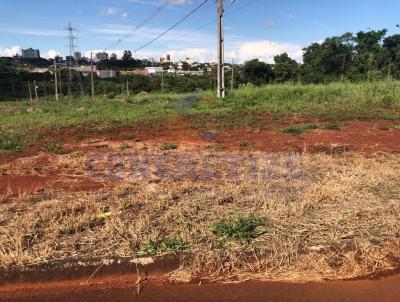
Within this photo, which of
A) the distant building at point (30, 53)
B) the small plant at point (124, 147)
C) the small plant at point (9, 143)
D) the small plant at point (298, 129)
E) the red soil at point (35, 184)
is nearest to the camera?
the red soil at point (35, 184)

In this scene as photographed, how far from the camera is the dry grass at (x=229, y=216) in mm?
3891

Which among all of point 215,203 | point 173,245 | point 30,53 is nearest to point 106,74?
point 30,53

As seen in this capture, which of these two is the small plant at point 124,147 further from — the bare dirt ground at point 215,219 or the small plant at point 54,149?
the bare dirt ground at point 215,219

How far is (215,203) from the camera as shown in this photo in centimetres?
526

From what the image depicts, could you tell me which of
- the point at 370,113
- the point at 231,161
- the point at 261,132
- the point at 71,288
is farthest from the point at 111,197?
the point at 370,113

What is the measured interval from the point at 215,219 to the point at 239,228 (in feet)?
1.34

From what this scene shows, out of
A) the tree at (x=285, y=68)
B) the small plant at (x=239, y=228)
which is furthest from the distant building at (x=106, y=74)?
the small plant at (x=239, y=228)

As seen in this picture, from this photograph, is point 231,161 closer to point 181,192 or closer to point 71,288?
point 181,192

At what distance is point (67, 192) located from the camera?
20.2 feet

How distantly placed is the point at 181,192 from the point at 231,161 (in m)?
2.79

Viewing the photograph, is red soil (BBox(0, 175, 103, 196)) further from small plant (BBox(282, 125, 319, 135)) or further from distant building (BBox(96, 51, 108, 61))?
distant building (BBox(96, 51, 108, 61))

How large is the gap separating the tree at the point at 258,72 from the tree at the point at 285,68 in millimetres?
714

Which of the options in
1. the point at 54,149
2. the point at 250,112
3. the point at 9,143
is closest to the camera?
the point at 54,149

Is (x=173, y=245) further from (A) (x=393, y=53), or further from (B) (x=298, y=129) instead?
(A) (x=393, y=53)
